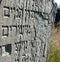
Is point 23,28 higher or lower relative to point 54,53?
higher

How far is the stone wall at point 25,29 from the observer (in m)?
2.65

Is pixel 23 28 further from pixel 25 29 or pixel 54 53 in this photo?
pixel 54 53

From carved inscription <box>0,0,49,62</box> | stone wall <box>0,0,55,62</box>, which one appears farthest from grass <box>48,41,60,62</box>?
carved inscription <box>0,0,49,62</box>

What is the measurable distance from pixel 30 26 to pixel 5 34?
21.2 inches

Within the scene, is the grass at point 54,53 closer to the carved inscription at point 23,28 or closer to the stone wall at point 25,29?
the stone wall at point 25,29

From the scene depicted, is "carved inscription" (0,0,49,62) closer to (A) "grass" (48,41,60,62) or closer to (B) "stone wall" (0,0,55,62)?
(B) "stone wall" (0,0,55,62)

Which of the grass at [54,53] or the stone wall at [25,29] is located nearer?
the stone wall at [25,29]

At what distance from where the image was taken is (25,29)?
3025 millimetres

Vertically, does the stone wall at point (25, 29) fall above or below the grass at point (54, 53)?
above

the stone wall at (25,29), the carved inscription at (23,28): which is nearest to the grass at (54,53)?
the stone wall at (25,29)

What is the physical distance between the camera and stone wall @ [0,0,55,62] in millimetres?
2646

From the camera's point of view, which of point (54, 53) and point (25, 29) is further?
point (54, 53)

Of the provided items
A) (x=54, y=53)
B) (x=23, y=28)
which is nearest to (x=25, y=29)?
(x=23, y=28)

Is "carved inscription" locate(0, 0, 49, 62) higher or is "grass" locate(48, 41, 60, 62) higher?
"carved inscription" locate(0, 0, 49, 62)
